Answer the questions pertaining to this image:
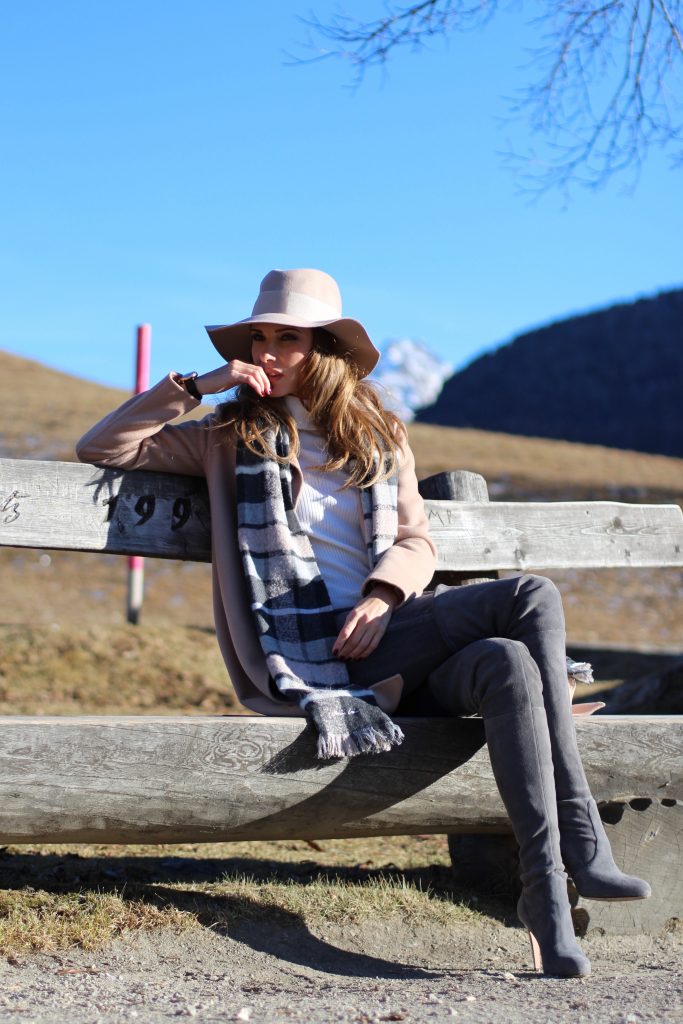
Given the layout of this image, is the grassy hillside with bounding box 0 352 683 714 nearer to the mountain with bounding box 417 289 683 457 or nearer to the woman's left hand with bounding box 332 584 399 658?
the woman's left hand with bounding box 332 584 399 658

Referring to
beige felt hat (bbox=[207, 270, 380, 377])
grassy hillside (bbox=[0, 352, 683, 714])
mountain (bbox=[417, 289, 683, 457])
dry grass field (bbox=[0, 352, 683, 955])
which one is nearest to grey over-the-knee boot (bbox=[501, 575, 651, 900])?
dry grass field (bbox=[0, 352, 683, 955])

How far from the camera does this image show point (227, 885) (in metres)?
3.41

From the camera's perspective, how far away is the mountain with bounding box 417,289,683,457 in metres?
53.3

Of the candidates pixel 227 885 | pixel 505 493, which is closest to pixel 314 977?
pixel 227 885

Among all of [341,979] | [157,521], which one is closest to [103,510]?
[157,521]

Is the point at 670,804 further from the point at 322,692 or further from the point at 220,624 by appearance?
the point at 220,624

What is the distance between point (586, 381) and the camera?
5831 cm

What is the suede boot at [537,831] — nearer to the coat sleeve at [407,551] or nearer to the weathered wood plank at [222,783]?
the weathered wood plank at [222,783]

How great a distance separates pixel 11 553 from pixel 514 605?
1159 cm

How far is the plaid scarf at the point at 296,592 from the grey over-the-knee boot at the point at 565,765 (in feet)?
1.30

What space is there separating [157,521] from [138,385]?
15.4 ft

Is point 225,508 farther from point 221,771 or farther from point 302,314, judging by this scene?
point 221,771

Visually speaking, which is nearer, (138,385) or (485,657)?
(485,657)

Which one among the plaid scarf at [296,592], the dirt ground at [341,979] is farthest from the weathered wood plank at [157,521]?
the dirt ground at [341,979]
